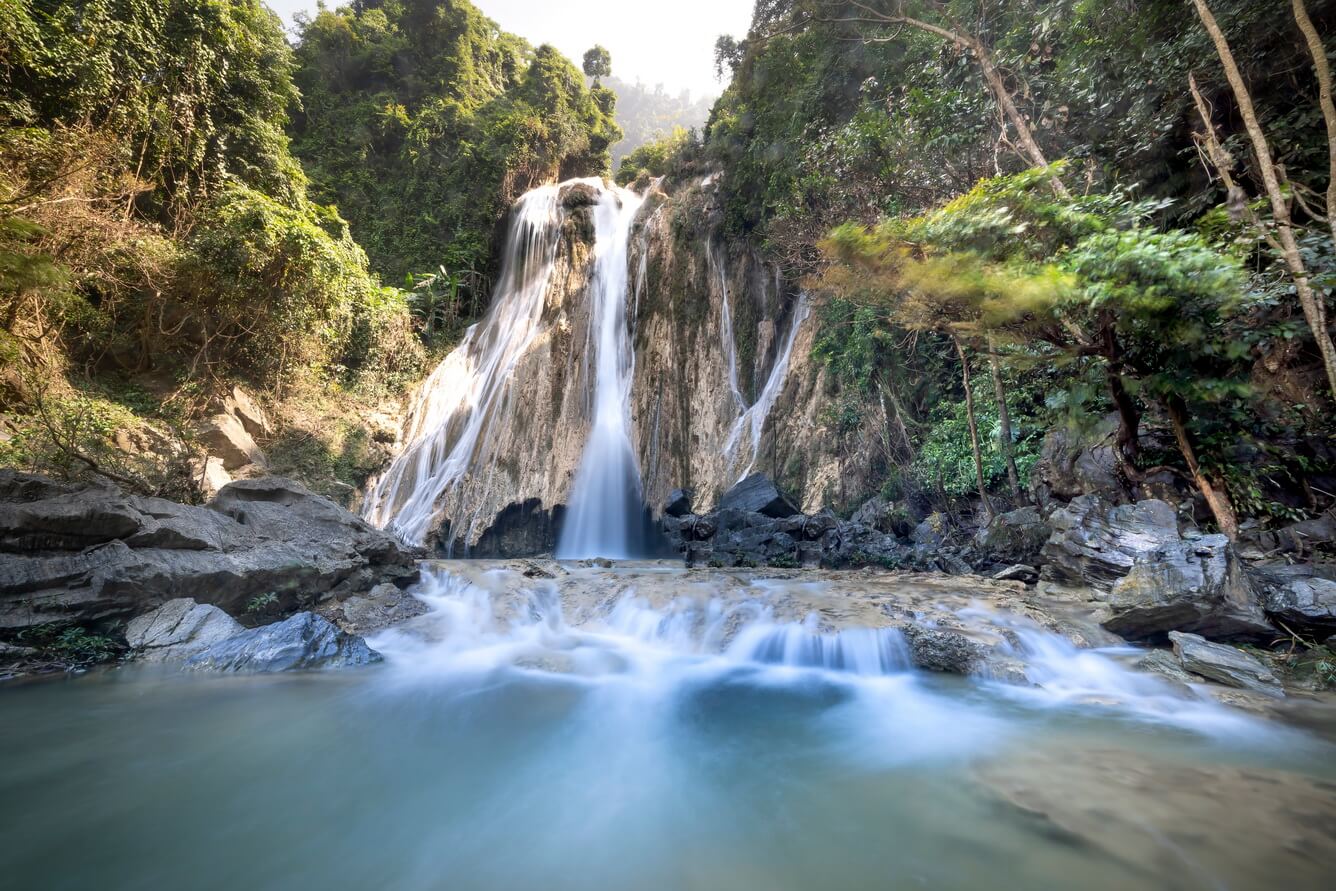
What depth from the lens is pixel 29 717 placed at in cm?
364

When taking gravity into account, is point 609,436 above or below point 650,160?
below

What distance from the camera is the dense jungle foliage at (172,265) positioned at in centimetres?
813

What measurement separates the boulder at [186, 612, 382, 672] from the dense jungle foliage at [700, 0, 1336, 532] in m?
6.56

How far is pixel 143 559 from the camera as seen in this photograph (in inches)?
205

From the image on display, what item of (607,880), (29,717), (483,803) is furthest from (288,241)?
(607,880)

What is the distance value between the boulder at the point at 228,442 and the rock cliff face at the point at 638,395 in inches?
120

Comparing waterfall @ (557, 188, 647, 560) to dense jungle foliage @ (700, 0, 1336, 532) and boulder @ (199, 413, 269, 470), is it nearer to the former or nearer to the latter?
boulder @ (199, 413, 269, 470)

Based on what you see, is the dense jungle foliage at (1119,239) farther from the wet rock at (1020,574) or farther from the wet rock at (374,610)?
the wet rock at (374,610)

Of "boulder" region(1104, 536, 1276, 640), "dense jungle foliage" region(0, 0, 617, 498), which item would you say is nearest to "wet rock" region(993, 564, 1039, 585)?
"boulder" region(1104, 536, 1276, 640)

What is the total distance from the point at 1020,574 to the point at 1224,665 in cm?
324

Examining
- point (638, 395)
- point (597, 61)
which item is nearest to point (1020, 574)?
point (638, 395)

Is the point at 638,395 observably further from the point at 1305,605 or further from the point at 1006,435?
the point at 1305,605

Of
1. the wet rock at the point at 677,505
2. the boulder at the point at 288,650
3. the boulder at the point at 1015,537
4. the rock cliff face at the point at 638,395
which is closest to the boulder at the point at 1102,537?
the boulder at the point at 1015,537

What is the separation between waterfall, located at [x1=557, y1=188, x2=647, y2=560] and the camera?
14.1m
